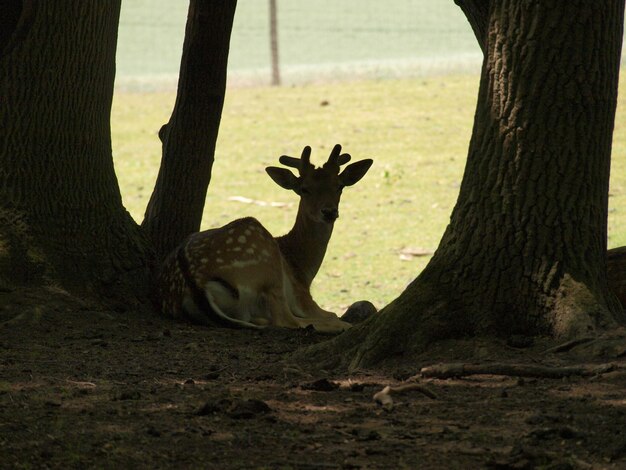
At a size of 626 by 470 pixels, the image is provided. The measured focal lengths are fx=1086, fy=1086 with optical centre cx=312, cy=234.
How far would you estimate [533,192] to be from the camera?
16.6ft

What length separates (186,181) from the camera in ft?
26.3

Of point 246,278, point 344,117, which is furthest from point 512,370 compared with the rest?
point 344,117

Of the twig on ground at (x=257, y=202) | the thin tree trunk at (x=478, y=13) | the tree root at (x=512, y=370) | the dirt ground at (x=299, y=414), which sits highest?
the thin tree trunk at (x=478, y=13)

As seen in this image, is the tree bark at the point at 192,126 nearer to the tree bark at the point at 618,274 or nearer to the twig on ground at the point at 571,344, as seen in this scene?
the tree bark at the point at 618,274

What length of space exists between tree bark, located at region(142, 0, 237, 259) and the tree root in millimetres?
3622

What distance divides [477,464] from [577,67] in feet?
6.93

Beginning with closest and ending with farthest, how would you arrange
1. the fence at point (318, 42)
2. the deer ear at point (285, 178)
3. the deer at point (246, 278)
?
the deer at point (246, 278) → the deer ear at point (285, 178) → the fence at point (318, 42)

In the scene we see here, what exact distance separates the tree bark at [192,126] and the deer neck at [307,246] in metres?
0.83

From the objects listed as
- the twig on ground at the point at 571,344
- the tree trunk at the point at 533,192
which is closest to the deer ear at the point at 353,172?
the tree trunk at the point at 533,192

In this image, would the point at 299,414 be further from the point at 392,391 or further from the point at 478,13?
the point at 478,13

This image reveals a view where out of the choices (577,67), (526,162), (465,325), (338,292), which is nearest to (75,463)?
(465,325)

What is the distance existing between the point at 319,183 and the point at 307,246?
1.68ft

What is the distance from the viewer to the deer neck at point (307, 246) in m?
8.30

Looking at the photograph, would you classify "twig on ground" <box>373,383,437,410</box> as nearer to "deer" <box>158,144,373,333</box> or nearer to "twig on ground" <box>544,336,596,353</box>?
"twig on ground" <box>544,336,596,353</box>
